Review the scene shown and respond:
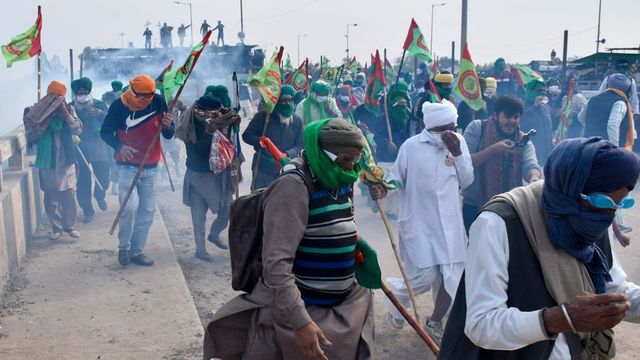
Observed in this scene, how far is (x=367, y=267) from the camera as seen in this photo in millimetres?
3773

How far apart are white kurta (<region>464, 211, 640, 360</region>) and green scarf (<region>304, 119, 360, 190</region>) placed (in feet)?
3.31

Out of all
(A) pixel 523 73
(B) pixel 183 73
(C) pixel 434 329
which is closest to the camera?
(C) pixel 434 329

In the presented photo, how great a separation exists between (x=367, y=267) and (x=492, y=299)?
132 cm

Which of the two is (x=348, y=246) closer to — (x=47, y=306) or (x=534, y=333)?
(x=534, y=333)

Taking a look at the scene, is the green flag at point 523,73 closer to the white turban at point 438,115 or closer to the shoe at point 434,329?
the white turban at point 438,115

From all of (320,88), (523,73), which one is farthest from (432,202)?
(523,73)

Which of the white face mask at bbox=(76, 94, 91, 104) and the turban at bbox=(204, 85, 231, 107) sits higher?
the turban at bbox=(204, 85, 231, 107)

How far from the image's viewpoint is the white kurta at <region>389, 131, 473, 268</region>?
5625 mm

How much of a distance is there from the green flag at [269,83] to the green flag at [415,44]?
3.22m

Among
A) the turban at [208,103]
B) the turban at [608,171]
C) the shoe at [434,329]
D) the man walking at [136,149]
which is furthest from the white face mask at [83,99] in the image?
the turban at [608,171]

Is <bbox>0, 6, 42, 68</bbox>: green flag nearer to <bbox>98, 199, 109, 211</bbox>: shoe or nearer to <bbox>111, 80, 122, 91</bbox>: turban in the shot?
<bbox>98, 199, 109, 211</bbox>: shoe

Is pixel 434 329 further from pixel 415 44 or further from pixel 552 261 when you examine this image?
pixel 415 44

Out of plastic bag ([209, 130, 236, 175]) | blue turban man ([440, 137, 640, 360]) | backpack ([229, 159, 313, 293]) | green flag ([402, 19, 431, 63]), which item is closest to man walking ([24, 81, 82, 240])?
plastic bag ([209, 130, 236, 175])

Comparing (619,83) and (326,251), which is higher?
(619,83)
